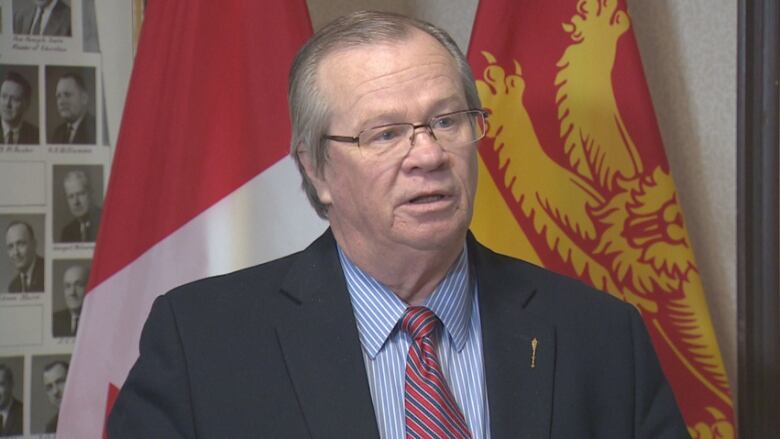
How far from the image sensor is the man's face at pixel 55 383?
2.01 metres

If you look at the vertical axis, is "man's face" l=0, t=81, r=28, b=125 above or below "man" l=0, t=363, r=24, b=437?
above

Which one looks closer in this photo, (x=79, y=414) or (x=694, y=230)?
(x=79, y=414)

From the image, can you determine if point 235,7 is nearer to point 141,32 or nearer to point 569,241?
point 141,32

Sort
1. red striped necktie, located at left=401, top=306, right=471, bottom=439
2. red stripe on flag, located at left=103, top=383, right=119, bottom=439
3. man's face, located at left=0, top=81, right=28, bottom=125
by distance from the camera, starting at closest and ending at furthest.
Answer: red striped necktie, located at left=401, top=306, right=471, bottom=439 → red stripe on flag, located at left=103, top=383, right=119, bottom=439 → man's face, located at left=0, top=81, right=28, bottom=125

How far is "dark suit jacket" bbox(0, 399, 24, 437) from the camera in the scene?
1986mm

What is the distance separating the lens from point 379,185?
134 centimetres

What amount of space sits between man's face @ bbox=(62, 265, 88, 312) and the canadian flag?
18 cm

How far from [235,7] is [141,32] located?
Result: 19 cm

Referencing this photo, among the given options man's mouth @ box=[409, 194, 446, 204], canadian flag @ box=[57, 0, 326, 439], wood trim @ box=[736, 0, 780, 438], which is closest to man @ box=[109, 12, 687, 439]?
man's mouth @ box=[409, 194, 446, 204]

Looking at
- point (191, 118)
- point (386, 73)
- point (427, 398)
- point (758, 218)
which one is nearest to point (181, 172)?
point (191, 118)

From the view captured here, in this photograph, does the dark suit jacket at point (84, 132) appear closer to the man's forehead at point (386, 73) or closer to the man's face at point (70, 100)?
the man's face at point (70, 100)

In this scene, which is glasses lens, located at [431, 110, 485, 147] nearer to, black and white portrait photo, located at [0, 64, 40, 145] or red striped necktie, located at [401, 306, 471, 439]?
red striped necktie, located at [401, 306, 471, 439]

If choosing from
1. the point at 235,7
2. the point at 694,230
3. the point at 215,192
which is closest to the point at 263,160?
the point at 215,192

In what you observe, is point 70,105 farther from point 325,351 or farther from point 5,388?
point 325,351
